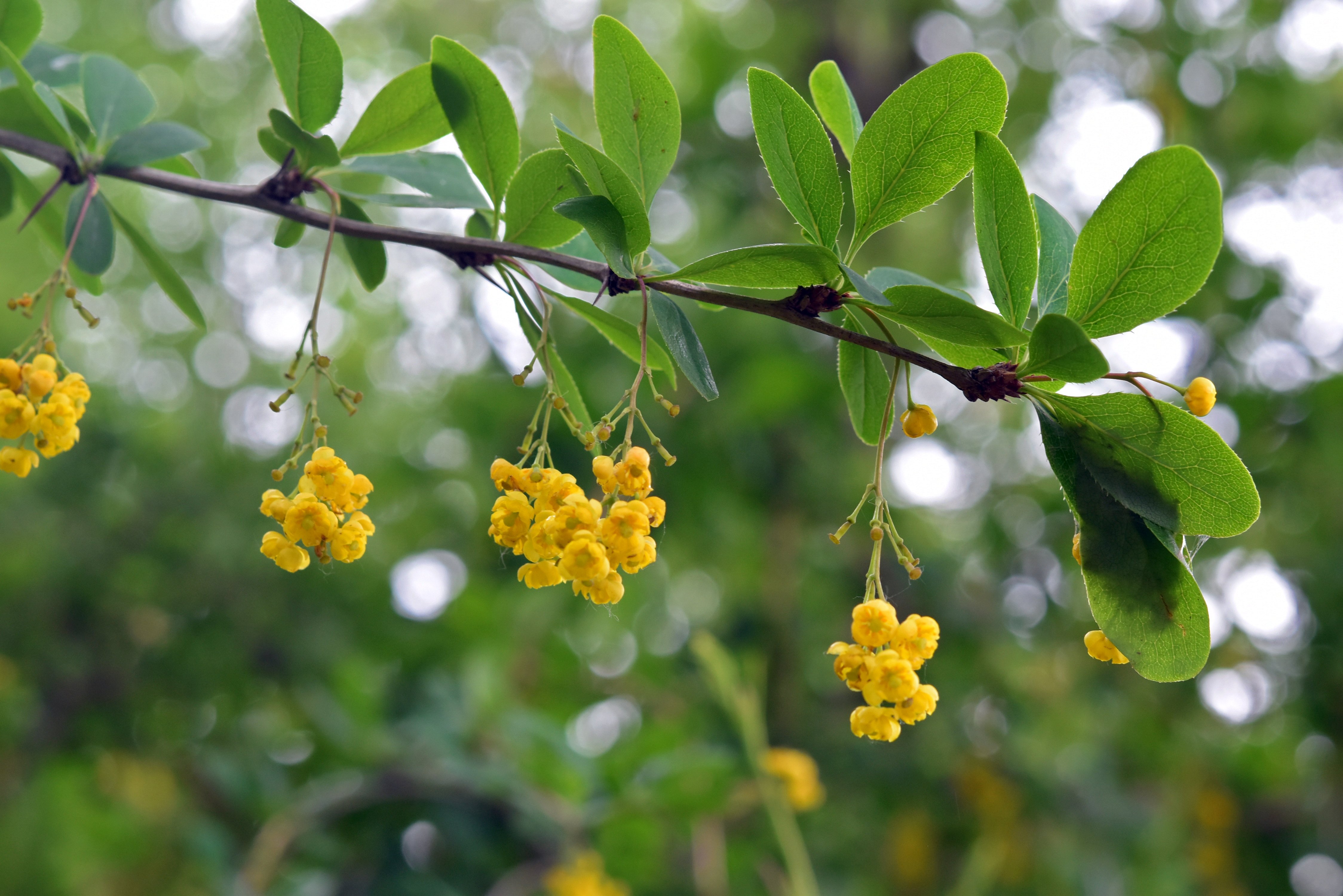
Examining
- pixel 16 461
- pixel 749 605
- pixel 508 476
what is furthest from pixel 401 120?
pixel 749 605

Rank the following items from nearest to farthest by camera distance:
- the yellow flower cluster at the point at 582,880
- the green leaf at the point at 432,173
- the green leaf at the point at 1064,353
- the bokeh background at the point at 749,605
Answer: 1. the green leaf at the point at 1064,353
2. the green leaf at the point at 432,173
3. the yellow flower cluster at the point at 582,880
4. the bokeh background at the point at 749,605

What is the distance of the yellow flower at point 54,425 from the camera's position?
0.94 m

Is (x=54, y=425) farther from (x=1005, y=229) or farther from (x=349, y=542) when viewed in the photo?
(x=1005, y=229)

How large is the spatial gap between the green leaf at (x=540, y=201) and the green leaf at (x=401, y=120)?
126mm

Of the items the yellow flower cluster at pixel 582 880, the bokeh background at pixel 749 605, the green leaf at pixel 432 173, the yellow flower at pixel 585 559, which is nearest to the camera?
the yellow flower at pixel 585 559

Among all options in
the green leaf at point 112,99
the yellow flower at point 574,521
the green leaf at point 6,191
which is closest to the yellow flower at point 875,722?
the yellow flower at point 574,521

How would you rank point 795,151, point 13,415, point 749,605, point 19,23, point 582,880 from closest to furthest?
1. point 795,151
2. point 13,415
3. point 19,23
4. point 582,880
5. point 749,605

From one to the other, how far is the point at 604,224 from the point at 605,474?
0.21 metres

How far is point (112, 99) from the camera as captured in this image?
1.03m

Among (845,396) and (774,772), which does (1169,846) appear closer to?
(774,772)

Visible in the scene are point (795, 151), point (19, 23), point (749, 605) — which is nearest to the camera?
point (795, 151)

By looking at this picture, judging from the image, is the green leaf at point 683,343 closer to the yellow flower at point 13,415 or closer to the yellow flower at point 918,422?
the yellow flower at point 918,422

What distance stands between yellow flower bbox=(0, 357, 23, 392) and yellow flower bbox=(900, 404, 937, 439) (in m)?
0.86

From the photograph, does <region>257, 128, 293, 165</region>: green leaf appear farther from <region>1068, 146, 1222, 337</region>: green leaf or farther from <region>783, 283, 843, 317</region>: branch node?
<region>1068, 146, 1222, 337</region>: green leaf
